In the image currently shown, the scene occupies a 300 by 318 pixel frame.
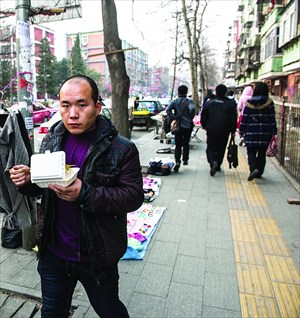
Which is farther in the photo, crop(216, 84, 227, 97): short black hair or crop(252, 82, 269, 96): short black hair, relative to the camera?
crop(216, 84, 227, 97): short black hair

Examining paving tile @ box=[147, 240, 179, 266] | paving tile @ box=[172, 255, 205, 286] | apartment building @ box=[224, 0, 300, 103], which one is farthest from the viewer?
apartment building @ box=[224, 0, 300, 103]

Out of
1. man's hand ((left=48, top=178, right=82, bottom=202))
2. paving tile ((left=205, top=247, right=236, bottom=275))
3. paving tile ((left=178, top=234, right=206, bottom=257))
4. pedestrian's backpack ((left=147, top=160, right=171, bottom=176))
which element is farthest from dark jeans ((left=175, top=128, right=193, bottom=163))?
man's hand ((left=48, top=178, right=82, bottom=202))

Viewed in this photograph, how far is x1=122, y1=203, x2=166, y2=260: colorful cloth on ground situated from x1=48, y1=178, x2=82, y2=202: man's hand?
2.17 m

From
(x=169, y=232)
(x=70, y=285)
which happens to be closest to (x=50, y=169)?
(x=70, y=285)

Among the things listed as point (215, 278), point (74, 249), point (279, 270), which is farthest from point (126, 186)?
point (279, 270)

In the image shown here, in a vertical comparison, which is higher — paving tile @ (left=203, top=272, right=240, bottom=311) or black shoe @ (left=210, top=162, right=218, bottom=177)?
black shoe @ (left=210, top=162, right=218, bottom=177)

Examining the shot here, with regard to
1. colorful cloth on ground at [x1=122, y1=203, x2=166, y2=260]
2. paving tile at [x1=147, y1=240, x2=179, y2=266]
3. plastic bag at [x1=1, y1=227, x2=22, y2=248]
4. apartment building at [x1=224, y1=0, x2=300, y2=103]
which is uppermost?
apartment building at [x1=224, y1=0, x2=300, y2=103]

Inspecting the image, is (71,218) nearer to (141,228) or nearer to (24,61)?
(24,61)

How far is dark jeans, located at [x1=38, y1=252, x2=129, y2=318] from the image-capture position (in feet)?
6.10

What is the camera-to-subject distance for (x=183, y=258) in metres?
3.61

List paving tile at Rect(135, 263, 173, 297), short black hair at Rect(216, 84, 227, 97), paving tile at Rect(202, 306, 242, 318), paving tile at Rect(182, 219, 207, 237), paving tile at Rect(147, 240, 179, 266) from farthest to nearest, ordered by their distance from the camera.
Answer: short black hair at Rect(216, 84, 227, 97) → paving tile at Rect(182, 219, 207, 237) → paving tile at Rect(147, 240, 179, 266) → paving tile at Rect(135, 263, 173, 297) → paving tile at Rect(202, 306, 242, 318)

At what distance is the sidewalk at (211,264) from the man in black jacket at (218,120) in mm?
1573

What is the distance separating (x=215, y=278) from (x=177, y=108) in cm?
477

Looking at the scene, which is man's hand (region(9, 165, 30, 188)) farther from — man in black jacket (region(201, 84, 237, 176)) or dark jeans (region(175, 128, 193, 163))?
dark jeans (region(175, 128, 193, 163))
